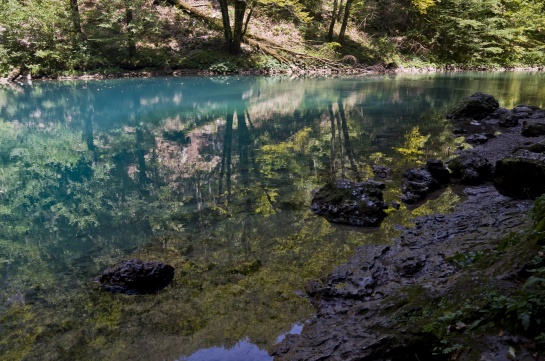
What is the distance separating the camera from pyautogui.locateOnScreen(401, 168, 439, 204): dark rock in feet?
24.7

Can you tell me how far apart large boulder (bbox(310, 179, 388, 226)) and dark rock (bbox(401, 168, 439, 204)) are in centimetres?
69

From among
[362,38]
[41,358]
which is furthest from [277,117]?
[362,38]

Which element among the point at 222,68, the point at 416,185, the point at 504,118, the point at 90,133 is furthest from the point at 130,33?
the point at 416,185

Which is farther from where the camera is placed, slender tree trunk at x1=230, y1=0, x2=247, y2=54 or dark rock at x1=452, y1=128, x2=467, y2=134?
slender tree trunk at x1=230, y1=0, x2=247, y2=54

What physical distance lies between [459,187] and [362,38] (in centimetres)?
3267

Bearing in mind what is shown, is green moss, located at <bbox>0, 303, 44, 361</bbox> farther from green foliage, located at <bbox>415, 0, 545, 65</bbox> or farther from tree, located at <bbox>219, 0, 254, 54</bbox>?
green foliage, located at <bbox>415, 0, 545, 65</bbox>

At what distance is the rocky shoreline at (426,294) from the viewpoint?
271cm

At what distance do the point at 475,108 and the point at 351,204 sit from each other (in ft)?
37.0

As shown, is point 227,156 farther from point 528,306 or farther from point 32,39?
point 32,39

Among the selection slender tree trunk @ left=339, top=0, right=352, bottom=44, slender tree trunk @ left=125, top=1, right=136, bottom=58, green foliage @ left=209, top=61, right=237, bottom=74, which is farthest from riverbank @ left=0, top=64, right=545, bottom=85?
slender tree trunk @ left=339, top=0, right=352, bottom=44

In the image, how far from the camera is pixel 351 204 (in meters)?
6.89

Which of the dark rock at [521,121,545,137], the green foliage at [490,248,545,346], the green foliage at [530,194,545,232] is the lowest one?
the dark rock at [521,121,545,137]

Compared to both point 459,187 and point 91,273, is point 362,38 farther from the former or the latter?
point 91,273

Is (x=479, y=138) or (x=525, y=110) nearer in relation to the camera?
(x=479, y=138)
